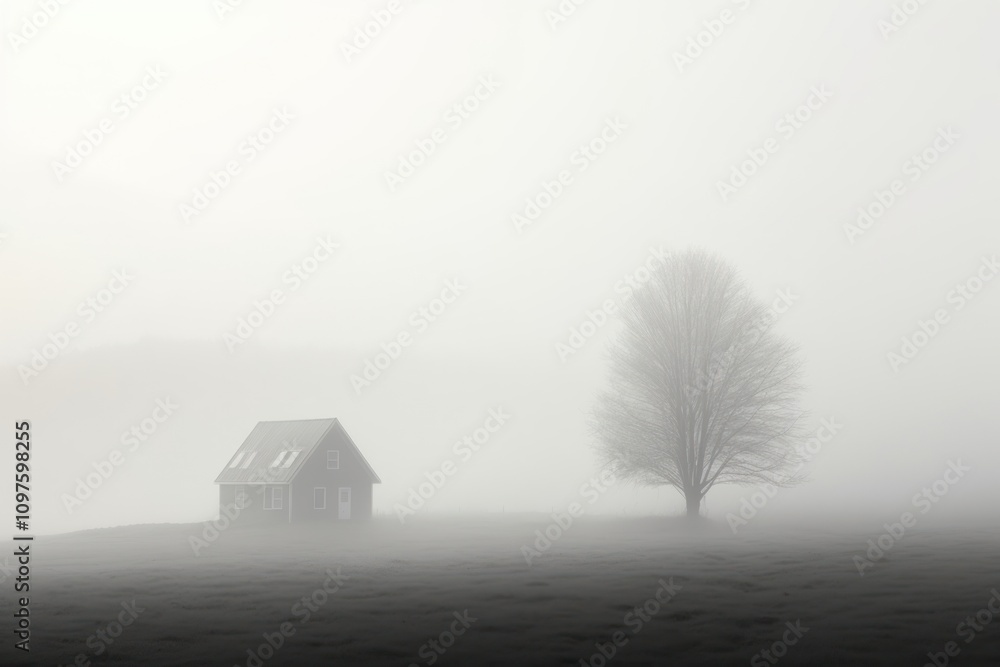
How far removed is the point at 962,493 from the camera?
109 m

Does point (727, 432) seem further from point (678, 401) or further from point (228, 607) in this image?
point (228, 607)

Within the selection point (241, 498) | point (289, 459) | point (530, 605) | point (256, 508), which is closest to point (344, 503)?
point (289, 459)

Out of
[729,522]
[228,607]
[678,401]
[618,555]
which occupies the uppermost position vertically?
[678,401]

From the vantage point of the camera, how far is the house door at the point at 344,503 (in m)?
67.3

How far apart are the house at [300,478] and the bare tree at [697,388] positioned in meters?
22.0

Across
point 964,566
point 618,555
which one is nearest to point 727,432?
point 618,555

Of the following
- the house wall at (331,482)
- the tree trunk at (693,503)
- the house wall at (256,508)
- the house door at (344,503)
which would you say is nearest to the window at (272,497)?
the house wall at (256,508)

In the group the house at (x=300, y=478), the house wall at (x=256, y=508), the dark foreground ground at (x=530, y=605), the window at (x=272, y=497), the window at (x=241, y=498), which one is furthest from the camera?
the window at (x=241, y=498)

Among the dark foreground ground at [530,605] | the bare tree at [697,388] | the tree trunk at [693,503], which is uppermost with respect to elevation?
the bare tree at [697,388]

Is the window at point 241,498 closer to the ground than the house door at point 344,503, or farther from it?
farther from it

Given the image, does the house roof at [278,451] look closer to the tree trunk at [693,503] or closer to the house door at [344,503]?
the house door at [344,503]

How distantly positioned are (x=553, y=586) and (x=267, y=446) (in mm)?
44141

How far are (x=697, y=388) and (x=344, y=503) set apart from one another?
28702mm

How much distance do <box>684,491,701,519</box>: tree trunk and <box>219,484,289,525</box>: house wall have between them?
1118 inches
